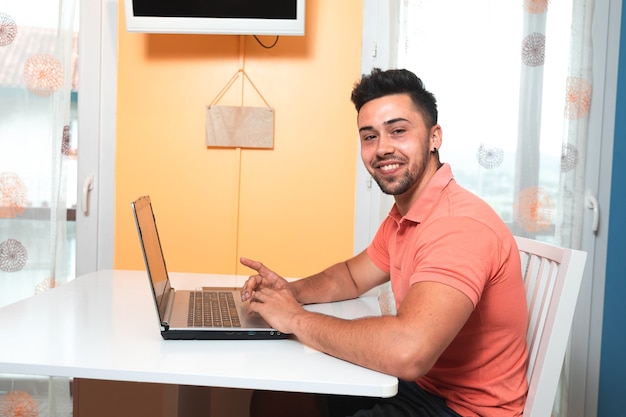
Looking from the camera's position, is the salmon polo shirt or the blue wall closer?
the salmon polo shirt

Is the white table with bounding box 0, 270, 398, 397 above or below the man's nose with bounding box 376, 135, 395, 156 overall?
below

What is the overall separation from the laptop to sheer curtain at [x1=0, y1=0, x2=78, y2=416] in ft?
3.93

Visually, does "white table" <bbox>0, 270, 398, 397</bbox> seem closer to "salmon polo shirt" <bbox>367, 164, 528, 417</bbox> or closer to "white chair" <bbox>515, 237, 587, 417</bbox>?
"salmon polo shirt" <bbox>367, 164, 528, 417</bbox>

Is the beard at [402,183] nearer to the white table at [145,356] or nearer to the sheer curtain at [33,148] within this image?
the white table at [145,356]

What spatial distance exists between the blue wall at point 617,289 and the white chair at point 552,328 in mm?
1226

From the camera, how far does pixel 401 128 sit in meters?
1.63

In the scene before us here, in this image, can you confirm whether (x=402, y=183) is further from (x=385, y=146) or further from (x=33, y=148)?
(x=33, y=148)

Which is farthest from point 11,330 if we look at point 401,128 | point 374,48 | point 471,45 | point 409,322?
point 471,45

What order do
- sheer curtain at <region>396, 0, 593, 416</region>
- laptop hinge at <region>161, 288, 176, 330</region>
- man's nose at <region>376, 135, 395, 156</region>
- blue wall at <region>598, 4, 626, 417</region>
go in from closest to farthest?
laptop hinge at <region>161, 288, 176, 330</region>, man's nose at <region>376, 135, 395, 156</region>, blue wall at <region>598, 4, 626, 417</region>, sheer curtain at <region>396, 0, 593, 416</region>

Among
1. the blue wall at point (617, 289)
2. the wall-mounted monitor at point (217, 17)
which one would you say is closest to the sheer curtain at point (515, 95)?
the blue wall at point (617, 289)

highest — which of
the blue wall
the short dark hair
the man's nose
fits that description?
the short dark hair

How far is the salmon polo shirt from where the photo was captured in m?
1.33

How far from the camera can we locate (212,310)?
1544 mm

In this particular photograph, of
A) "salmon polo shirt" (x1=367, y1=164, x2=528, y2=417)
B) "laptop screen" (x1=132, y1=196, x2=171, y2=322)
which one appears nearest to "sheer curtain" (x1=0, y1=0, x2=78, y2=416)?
"laptop screen" (x1=132, y1=196, x2=171, y2=322)
